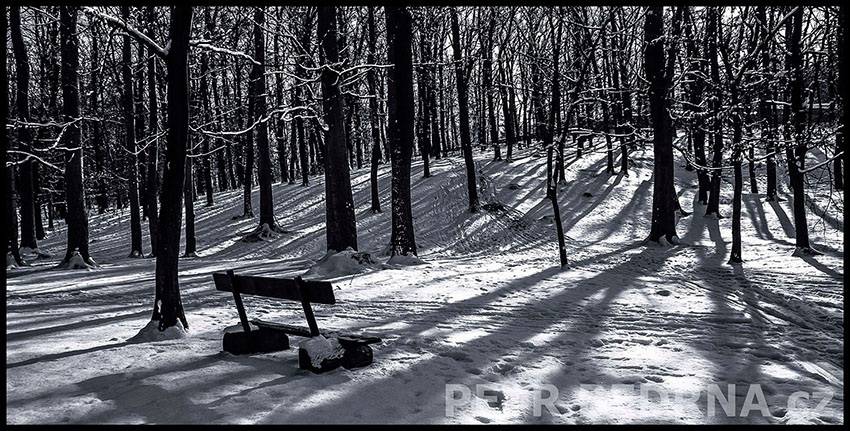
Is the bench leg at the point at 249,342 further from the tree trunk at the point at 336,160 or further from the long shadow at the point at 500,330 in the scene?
the tree trunk at the point at 336,160

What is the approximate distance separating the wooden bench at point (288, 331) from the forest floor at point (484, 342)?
0.50 feet

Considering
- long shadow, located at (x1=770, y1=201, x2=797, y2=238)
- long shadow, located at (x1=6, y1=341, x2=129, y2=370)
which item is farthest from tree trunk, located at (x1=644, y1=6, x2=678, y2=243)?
long shadow, located at (x1=6, y1=341, x2=129, y2=370)

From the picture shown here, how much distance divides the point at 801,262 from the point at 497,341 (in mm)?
11077

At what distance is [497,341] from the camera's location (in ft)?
23.4

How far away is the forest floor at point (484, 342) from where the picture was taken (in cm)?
475

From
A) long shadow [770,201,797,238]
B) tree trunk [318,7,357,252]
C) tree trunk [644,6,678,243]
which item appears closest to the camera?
tree trunk [318,7,357,252]

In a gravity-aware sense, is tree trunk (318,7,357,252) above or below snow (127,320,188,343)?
above

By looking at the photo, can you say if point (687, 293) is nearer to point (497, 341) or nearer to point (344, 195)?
point (497, 341)

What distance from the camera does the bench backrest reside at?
18.5 ft

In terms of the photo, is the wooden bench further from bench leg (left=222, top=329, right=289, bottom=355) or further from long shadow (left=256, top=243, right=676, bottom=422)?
long shadow (left=256, top=243, right=676, bottom=422)

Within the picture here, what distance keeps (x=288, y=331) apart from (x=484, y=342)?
2.39m

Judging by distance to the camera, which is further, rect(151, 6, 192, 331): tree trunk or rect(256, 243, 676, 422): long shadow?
rect(151, 6, 192, 331): tree trunk

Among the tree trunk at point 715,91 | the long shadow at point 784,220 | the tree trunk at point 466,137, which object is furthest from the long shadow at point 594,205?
the long shadow at point 784,220

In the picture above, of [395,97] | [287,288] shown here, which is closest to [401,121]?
[395,97]
